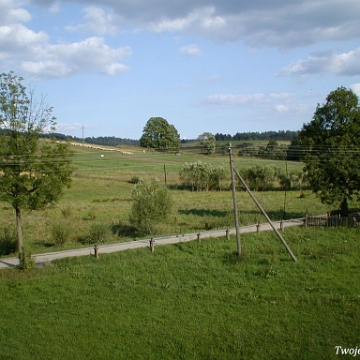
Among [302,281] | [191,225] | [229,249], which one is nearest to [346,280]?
[302,281]

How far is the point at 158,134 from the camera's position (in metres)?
79.6

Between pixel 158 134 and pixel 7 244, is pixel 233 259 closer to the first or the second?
pixel 7 244

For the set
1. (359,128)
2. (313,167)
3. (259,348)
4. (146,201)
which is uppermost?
(359,128)

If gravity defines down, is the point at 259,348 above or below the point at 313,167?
below

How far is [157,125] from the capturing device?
82125 mm

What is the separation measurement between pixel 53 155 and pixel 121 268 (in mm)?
5684

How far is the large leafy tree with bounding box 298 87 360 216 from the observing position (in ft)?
85.4

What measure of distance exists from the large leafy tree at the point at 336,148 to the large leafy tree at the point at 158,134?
41572mm

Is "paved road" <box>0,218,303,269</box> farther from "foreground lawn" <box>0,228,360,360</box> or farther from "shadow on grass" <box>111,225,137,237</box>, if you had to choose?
"shadow on grass" <box>111,225,137,237</box>

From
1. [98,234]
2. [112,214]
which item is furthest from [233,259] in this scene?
[112,214]

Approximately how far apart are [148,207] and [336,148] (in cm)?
1206

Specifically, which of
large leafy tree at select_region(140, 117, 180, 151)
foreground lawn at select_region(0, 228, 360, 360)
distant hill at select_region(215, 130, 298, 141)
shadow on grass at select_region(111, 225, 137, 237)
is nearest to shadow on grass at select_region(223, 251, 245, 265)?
foreground lawn at select_region(0, 228, 360, 360)

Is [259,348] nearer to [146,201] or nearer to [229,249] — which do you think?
[229,249]

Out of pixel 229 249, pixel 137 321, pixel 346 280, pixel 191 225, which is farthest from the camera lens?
pixel 191 225
